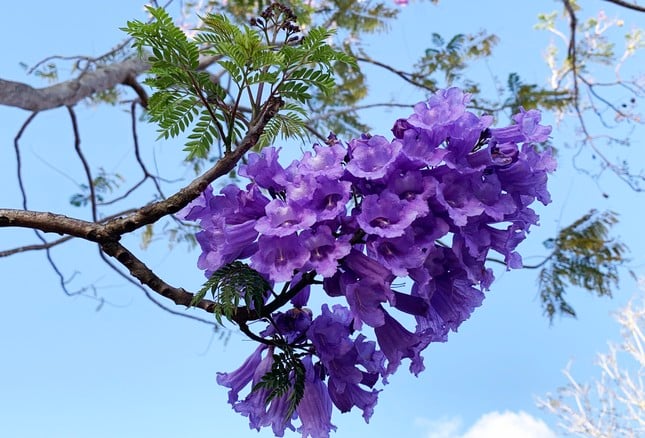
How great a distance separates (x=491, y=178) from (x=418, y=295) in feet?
0.50

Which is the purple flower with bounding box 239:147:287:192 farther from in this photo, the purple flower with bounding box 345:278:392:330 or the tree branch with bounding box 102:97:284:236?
the purple flower with bounding box 345:278:392:330

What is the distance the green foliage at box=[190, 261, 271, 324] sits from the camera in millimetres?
683

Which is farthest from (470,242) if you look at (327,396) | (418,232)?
(327,396)

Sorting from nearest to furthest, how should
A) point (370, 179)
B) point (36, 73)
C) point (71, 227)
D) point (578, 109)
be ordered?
point (370, 179), point (71, 227), point (578, 109), point (36, 73)

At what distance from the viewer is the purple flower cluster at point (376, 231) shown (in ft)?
2.20

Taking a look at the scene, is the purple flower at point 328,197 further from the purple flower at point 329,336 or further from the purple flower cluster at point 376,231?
the purple flower at point 329,336

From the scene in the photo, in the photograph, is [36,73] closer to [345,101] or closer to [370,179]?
[345,101]

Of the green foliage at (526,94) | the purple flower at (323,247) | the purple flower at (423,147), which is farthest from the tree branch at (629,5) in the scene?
the purple flower at (323,247)

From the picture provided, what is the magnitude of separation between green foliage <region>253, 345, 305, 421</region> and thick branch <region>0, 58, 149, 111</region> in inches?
60.0

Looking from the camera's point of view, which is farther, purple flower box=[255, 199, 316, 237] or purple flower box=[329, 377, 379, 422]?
purple flower box=[329, 377, 379, 422]

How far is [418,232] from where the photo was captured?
27.2 inches

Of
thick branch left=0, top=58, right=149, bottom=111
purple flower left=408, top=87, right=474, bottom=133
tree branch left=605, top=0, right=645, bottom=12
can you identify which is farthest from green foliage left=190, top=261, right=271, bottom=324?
tree branch left=605, top=0, right=645, bottom=12

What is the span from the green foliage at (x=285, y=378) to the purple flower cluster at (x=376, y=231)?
0.06 feet

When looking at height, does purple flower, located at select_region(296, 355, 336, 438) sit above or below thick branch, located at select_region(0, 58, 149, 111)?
below
